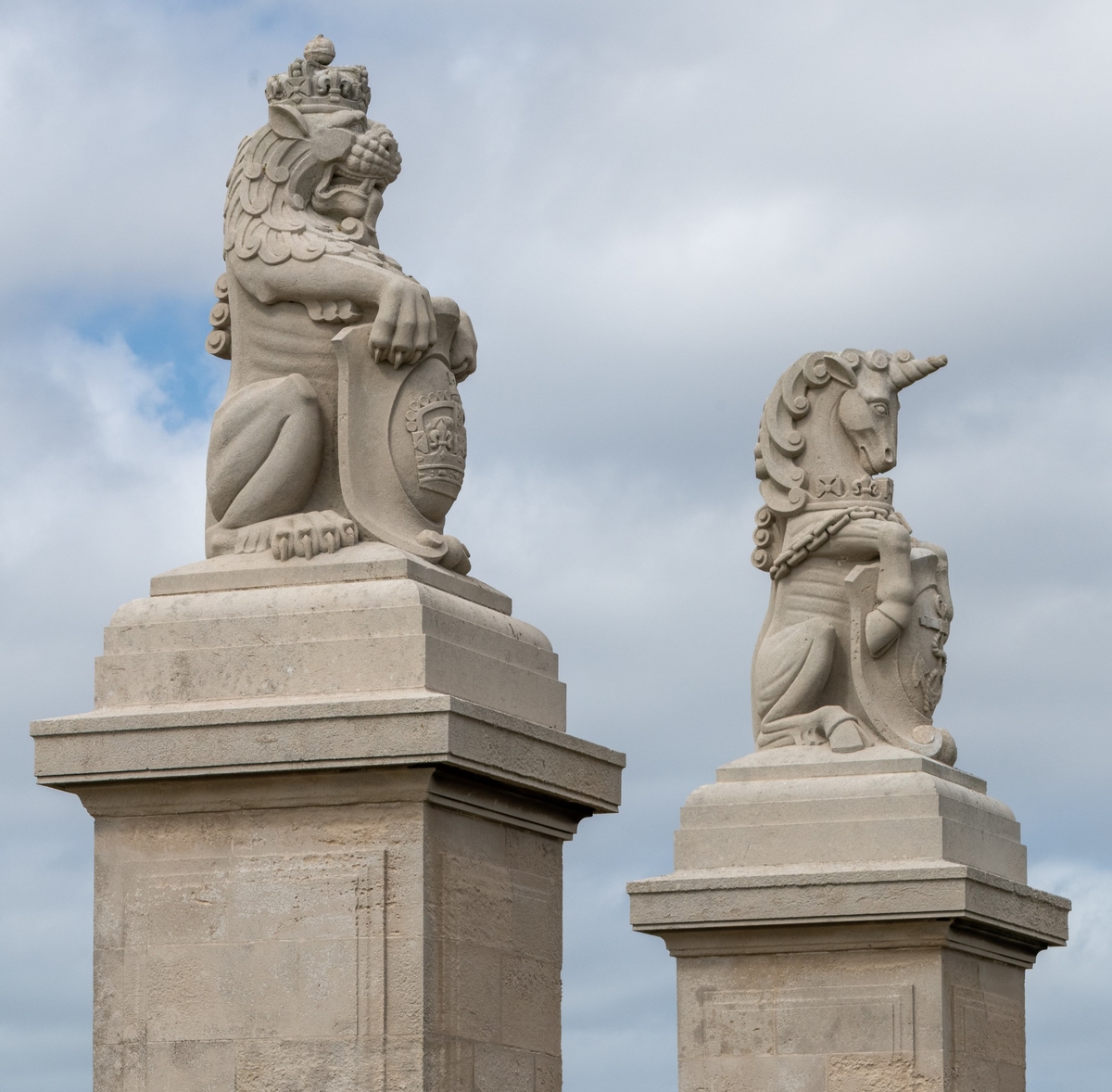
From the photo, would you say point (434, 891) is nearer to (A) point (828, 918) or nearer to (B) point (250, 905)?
(B) point (250, 905)

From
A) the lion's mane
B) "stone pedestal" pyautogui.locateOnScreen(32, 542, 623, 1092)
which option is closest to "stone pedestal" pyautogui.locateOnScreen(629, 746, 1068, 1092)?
"stone pedestal" pyautogui.locateOnScreen(32, 542, 623, 1092)

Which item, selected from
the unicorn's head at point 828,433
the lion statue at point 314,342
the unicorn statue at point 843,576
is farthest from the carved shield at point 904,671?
the lion statue at point 314,342

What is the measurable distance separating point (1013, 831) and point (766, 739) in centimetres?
207

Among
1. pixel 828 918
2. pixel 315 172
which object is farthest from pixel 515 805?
pixel 828 918

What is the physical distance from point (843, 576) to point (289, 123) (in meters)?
9.72

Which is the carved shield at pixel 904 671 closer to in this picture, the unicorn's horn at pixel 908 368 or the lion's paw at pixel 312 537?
the unicorn's horn at pixel 908 368

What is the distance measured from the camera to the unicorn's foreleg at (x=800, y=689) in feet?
77.4

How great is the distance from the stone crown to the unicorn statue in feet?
29.9

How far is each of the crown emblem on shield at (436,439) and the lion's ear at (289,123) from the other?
4.82 feet

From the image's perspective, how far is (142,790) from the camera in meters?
14.3

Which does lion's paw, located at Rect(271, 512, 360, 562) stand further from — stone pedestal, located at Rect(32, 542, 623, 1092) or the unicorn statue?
the unicorn statue

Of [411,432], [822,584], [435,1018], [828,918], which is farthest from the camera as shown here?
[822,584]

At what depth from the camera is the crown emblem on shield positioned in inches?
583

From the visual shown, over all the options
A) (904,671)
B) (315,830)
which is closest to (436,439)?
(315,830)
